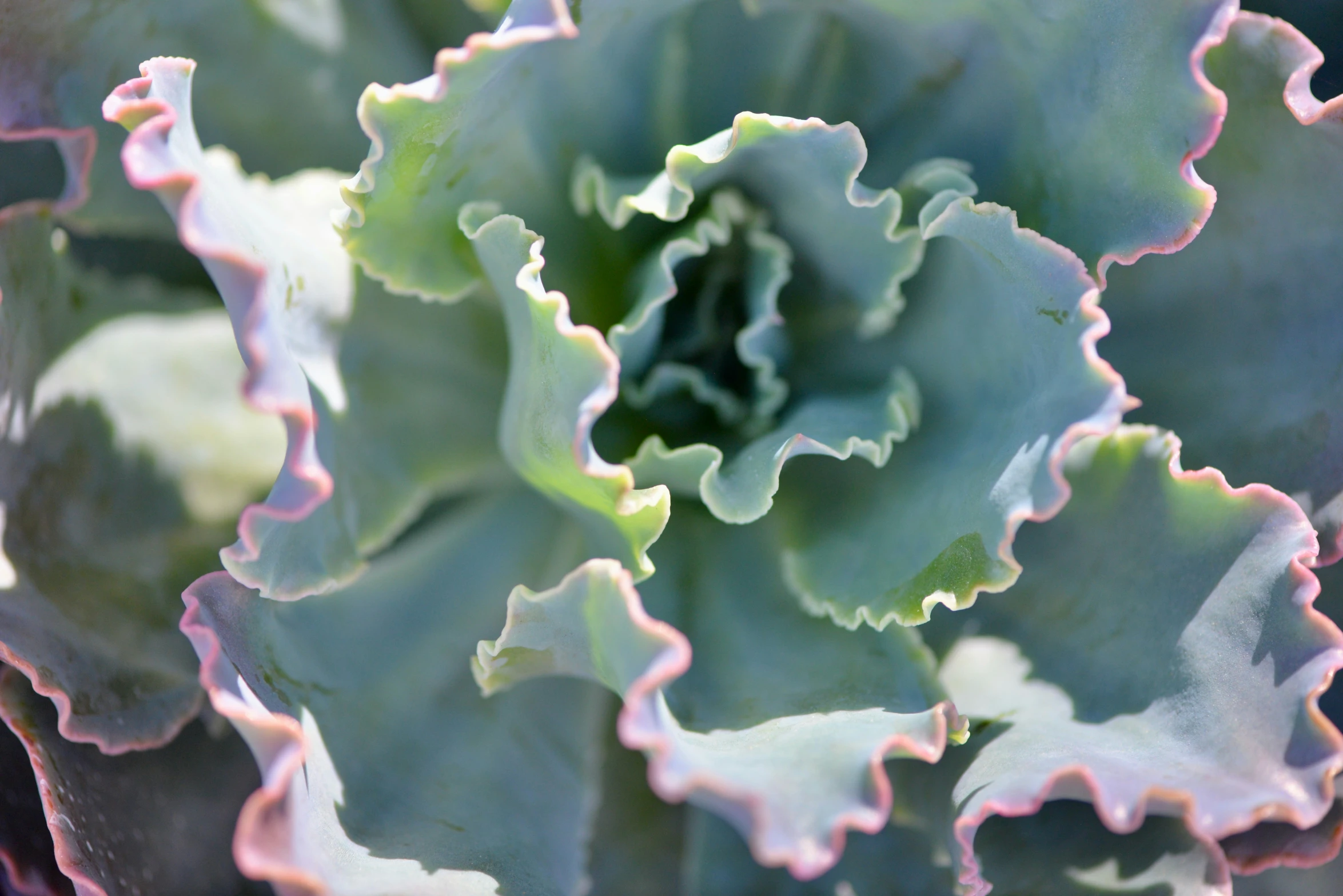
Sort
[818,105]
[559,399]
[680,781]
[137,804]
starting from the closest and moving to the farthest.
Answer: [680,781]
[559,399]
[137,804]
[818,105]

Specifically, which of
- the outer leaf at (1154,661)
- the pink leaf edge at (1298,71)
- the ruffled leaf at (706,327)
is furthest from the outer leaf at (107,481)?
the pink leaf edge at (1298,71)

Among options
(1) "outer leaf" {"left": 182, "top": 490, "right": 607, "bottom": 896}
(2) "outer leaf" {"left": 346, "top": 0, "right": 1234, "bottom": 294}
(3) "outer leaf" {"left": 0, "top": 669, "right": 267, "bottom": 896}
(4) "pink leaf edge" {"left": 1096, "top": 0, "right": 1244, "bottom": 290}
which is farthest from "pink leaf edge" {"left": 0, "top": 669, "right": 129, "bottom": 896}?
(4) "pink leaf edge" {"left": 1096, "top": 0, "right": 1244, "bottom": 290}

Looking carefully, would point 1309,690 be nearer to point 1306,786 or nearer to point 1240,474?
point 1306,786

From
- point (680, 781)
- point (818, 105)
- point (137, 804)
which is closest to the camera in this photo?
point (680, 781)

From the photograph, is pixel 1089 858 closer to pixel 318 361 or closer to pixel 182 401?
pixel 318 361

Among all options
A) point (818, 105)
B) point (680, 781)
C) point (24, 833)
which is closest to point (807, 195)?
point (818, 105)
